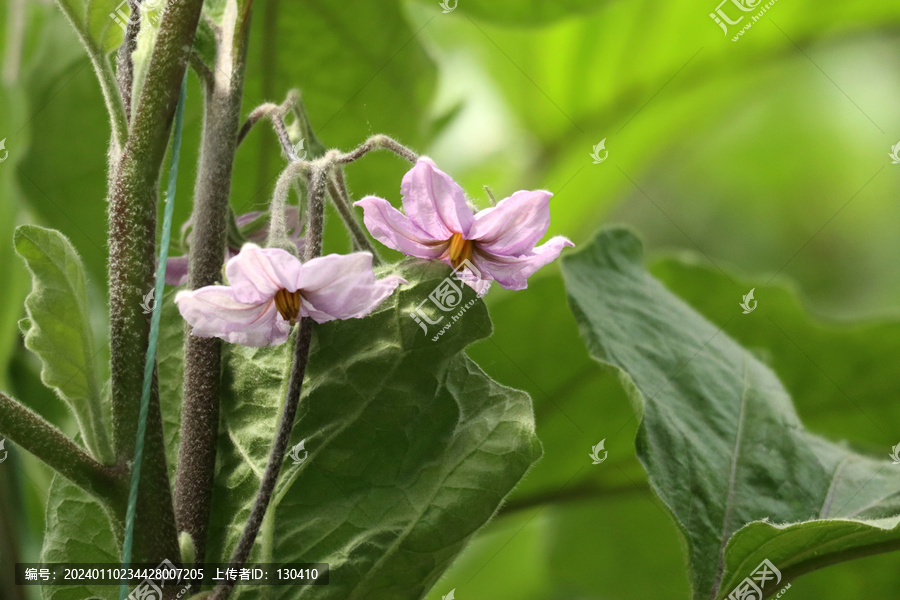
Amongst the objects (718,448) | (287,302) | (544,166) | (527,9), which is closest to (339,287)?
(287,302)

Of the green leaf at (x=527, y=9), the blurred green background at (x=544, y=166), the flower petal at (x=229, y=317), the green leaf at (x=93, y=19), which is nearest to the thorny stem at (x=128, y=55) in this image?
the green leaf at (x=93, y=19)

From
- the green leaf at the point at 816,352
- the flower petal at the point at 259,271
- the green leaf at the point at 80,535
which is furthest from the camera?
the green leaf at the point at 816,352

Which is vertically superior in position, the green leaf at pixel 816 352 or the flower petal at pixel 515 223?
the flower petal at pixel 515 223

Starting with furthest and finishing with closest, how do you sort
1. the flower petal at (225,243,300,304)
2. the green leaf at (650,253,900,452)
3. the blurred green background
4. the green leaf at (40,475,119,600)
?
the green leaf at (650,253,900,452)
the blurred green background
the green leaf at (40,475,119,600)
the flower petal at (225,243,300,304)

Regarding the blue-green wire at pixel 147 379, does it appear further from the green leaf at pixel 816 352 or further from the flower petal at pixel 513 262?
the green leaf at pixel 816 352

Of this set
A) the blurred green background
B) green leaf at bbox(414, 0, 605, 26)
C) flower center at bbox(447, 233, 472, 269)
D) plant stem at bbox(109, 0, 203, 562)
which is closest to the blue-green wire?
plant stem at bbox(109, 0, 203, 562)

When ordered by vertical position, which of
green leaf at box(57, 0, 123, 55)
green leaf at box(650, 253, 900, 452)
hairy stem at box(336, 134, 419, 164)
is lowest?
green leaf at box(650, 253, 900, 452)

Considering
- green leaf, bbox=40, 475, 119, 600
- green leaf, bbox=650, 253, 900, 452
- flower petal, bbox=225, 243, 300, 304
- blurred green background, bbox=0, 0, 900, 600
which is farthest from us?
green leaf, bbox=650, 253, 900, 452

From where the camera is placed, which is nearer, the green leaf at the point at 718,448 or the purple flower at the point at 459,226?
the purple flower at the point at 459,226

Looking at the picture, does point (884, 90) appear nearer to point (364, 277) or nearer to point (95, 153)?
point (95, 153)

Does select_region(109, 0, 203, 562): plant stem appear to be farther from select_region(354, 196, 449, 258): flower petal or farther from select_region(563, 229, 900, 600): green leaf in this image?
select_region(563, 229, 900, 600): green leaf
